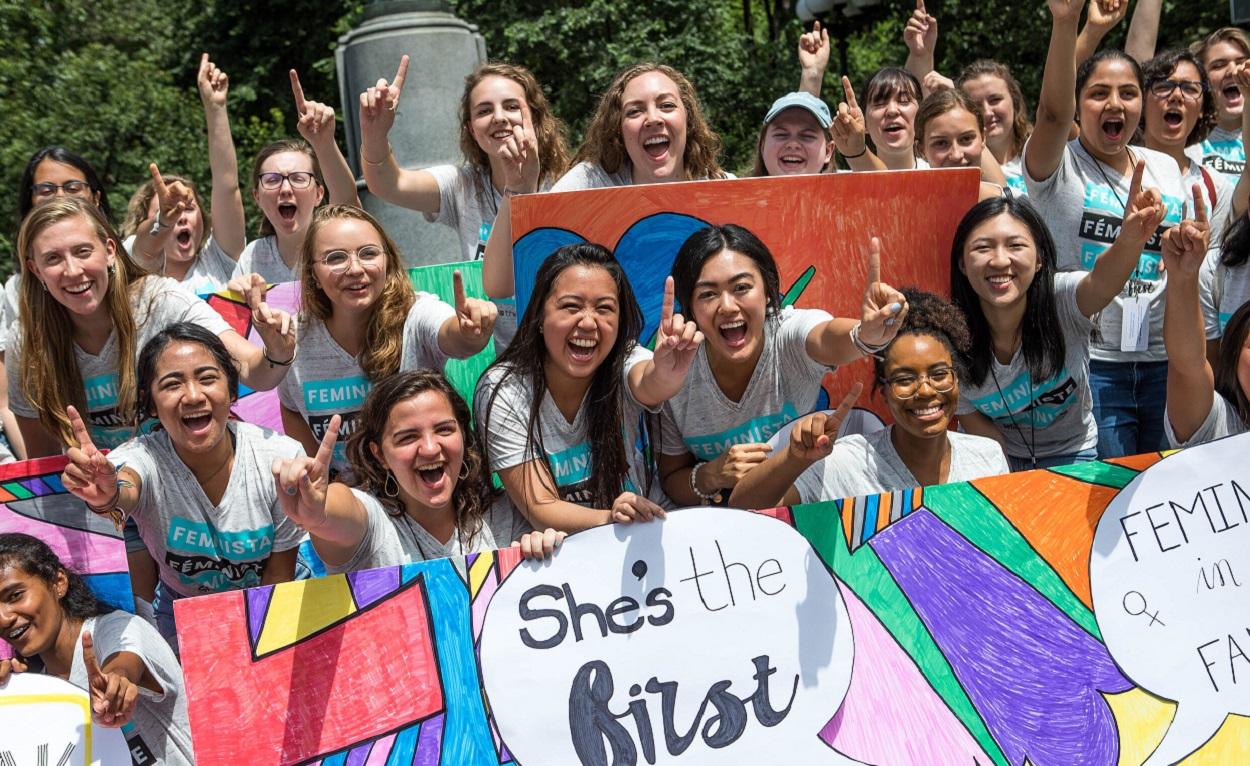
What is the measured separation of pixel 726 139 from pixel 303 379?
487 inches

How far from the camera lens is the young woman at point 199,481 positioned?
3512 millimetres

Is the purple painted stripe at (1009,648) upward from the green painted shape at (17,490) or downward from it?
downward

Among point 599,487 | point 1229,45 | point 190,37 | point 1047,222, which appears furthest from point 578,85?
point 599,487

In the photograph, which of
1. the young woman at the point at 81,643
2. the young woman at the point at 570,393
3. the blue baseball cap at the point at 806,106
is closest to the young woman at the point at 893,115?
the blue baseball cap at the point at 806,106

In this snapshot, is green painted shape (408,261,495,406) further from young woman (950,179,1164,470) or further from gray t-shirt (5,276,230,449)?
young woman (950,179,1164,470)

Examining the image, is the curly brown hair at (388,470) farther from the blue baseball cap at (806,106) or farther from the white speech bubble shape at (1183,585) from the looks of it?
the blue baseball cap at (806,106)

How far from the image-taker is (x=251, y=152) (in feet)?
52.9

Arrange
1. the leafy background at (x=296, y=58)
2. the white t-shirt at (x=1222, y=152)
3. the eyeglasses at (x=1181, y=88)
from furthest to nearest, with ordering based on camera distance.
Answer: the leafy background at (x=296, y=58) < the white t-shirt at (x=1222, y=152) < the eyeglasses at (x=1181, y=88)

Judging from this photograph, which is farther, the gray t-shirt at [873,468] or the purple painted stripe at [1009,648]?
the gray t-shirt at [873,468]

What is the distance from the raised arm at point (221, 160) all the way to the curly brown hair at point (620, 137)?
1.52 metres

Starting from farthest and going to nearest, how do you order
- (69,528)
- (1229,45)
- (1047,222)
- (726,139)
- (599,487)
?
(726,139) < (1229,45) < (1047,222) < (599,487) < (69,528)

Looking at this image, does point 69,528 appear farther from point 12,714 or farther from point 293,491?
point 293,491

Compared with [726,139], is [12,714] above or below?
below

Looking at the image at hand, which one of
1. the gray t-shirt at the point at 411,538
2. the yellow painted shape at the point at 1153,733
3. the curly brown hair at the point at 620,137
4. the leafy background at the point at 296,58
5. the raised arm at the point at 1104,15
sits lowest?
the yellow painted shape at the point at 1153,733
